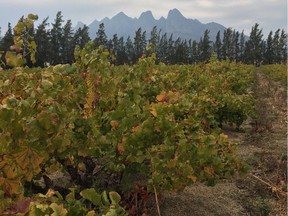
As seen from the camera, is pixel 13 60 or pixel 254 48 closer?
pixel 13 60

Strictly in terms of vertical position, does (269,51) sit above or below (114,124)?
above

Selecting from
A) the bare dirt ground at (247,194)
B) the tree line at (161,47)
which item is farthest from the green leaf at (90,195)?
the tree line at (161,47)

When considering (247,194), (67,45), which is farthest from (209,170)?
(67,45)

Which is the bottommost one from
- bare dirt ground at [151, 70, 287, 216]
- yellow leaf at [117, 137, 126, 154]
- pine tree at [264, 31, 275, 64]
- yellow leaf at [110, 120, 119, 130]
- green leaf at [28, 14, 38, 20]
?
bare dirt ground at [151, 70, 287, 216]

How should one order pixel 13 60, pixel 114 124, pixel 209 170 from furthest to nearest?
pixel 209 170 < pixel 114 124 < pixel 13 60

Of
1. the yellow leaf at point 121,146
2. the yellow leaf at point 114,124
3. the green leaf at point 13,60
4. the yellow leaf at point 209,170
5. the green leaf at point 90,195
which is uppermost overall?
the green leaf at point 13,60

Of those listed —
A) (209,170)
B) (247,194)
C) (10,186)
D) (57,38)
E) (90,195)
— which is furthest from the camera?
(57,38)

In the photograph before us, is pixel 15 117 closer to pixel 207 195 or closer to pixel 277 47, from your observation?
pixel 207 195

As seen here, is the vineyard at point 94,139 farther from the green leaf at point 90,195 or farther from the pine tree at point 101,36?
the pine tree at point 101,36

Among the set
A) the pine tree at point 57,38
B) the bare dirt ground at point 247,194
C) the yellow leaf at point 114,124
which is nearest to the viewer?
the yellow leaf at point 114,124

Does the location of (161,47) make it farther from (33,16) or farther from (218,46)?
(33,16)

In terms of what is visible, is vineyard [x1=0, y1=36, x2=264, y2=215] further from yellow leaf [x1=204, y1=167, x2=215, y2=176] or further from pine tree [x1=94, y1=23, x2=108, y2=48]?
pine tree [x1=94, y1=23, x2=108, y2=48]

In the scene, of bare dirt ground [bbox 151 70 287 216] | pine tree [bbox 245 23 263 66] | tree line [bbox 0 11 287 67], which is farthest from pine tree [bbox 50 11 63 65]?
bare dirt ground [bbox 151 70 287 216]

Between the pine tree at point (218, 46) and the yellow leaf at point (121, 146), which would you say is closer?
the yellow leaf at point (121, 146)
